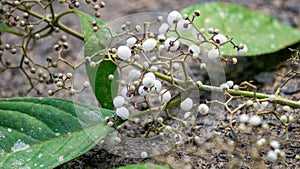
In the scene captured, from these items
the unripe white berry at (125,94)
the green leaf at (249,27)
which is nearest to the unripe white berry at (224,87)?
the unripe white berry at (125,94)

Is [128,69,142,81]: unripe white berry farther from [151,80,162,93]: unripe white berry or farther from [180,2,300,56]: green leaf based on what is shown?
[180,2,300,56]: green leaf

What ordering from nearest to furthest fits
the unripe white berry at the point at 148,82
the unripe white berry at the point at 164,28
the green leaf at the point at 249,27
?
the unripe white berry at the point at 148,82, the unripe white berry at the point at 164,28, the green leaf at the point at 249,27

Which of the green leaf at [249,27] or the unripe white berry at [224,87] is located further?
the green leaf at [249,27]

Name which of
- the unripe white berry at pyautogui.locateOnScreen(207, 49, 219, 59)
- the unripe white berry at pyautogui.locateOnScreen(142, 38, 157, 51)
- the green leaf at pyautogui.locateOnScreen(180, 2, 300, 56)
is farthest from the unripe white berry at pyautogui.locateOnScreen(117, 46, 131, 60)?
the green leaf at pyautogui.locateOnScreen(180, 2, 300, 56)

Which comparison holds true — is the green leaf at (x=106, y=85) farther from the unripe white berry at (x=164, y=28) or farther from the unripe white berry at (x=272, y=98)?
the unripe white berry at (x=272, y=98)

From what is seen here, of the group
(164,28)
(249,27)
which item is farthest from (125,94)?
(249,27)

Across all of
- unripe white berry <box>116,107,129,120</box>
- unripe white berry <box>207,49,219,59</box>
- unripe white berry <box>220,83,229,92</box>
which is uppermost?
unripe white berry <box>207,49,219,59</box>

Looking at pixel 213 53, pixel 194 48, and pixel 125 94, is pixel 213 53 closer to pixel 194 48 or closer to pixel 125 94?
pixel 194 48
